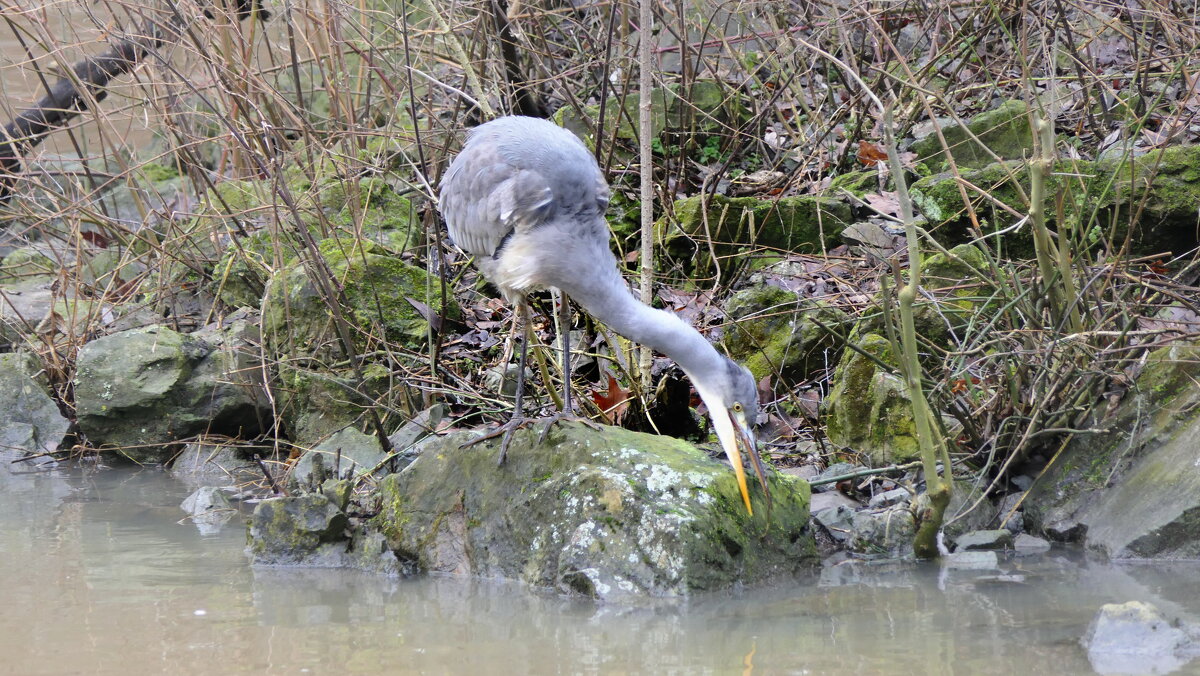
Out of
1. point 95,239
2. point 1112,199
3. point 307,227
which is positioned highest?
point 1112,199

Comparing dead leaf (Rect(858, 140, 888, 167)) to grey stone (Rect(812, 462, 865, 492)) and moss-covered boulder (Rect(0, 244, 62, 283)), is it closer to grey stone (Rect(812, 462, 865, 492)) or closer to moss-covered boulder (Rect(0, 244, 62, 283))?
grey stone (Rect(812, 462, 865, 492))

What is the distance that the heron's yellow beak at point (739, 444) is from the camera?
4207mm

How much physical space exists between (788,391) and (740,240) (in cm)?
133

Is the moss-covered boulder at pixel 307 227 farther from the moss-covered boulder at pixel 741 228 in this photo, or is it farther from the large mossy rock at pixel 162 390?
the moss-covered boulder at pixel 741 228

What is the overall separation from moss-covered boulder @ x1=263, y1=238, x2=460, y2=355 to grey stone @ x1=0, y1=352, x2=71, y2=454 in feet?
5.40

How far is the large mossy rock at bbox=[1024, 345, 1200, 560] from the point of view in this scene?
4.16 m

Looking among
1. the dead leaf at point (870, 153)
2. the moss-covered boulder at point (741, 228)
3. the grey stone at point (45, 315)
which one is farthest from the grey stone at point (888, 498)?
the grey stone at point (45, 315)

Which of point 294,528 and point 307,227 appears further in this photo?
point 307,227

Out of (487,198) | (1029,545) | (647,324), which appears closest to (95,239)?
(487,198)

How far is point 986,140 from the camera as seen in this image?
7.23m

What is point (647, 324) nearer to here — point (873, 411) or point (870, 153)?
point (873, 411)

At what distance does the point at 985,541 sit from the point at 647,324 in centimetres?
162

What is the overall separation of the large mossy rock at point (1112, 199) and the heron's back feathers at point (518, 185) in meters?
2.23

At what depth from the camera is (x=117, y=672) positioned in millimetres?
3314
